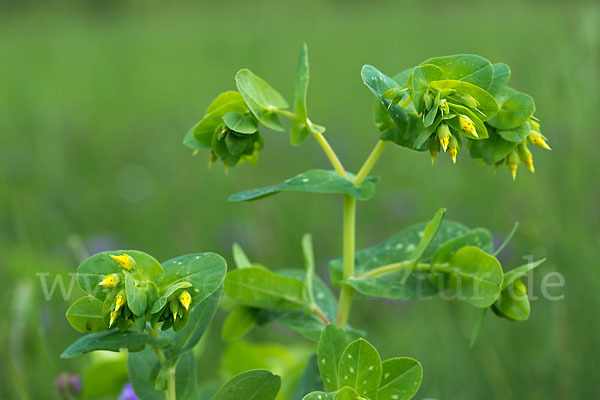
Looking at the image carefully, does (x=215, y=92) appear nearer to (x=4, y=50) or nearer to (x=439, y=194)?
(x=439, y=194)

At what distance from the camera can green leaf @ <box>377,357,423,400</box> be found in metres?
0.71

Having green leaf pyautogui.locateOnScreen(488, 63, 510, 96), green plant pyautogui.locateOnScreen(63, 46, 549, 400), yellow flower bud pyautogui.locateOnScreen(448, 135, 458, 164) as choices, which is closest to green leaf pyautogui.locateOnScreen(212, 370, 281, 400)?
green plant pyautogui.locateOnScreen(63, 46, 549, 400)

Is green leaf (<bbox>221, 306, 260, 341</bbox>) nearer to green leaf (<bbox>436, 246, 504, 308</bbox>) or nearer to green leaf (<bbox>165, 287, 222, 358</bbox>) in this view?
green leaf (<bbox>165, 287, 222, 358</bbox>)

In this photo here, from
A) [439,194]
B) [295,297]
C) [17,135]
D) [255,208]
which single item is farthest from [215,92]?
[295,297]

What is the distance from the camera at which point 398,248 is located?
0.93 meters

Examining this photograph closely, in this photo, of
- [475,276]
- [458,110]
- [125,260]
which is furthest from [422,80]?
[125,260]

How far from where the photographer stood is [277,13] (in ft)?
28.4

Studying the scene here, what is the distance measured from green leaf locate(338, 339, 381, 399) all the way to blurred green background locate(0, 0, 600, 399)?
19.5 inches

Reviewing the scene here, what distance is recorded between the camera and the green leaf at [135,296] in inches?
25.9

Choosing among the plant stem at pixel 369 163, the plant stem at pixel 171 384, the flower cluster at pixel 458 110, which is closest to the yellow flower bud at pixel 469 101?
the flower cluster at pixel 458 110

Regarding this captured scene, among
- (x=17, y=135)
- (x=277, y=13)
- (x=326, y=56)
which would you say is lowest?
(x=17, y=135)

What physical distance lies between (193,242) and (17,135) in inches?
90.8

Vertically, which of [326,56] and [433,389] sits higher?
[326,56]

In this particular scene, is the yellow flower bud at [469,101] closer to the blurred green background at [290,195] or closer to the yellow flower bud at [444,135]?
the yellow flower bud at [444,135]
